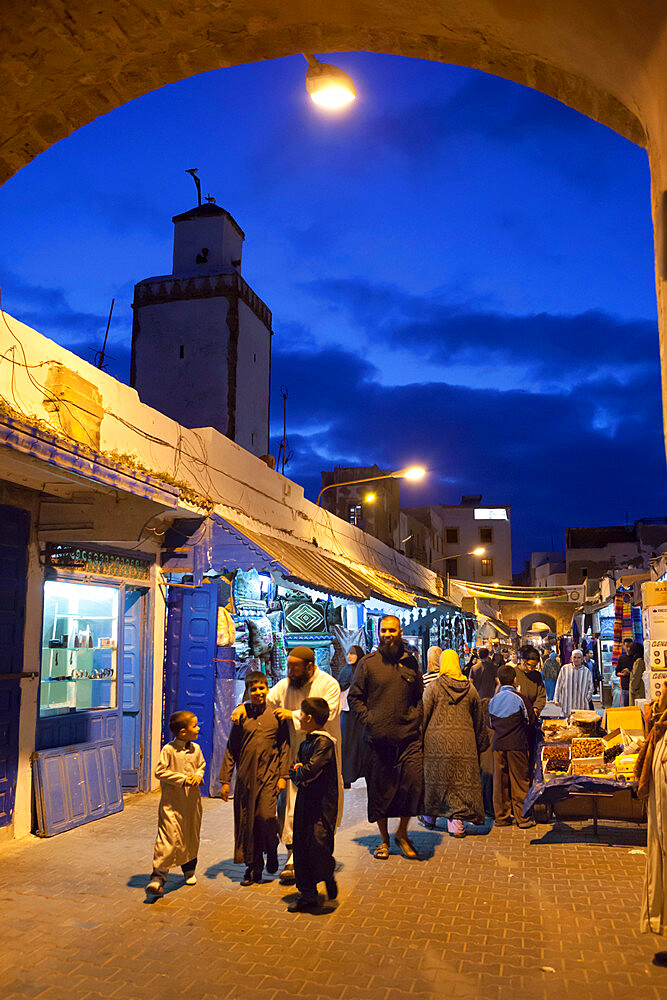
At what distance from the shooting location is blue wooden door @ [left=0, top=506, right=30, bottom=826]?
720 centimetres

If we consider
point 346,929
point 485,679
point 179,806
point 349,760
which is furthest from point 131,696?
point 485,679

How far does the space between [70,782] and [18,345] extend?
13.9 ft

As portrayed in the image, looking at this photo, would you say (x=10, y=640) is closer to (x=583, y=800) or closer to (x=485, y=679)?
(x=583, y=800)

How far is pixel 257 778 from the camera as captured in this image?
5.88 m

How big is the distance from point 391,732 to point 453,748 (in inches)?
39.7

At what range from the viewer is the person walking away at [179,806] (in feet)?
19.1

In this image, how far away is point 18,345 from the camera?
7.25 meters

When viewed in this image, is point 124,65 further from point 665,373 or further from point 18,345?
point 18,345

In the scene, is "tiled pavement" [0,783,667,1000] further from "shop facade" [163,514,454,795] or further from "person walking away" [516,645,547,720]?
"shop facade" [163,514,454,795]

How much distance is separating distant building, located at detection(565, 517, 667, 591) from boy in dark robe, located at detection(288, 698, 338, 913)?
51.7 metres

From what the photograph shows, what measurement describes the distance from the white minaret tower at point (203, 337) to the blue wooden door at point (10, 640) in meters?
16.3

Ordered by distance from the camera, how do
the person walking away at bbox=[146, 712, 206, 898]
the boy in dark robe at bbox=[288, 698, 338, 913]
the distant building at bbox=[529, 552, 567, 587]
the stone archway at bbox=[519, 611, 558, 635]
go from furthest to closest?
the distant building at bbox=[529, 552, 567, 587] < the stone archway at bbox=[519, 611, 558, 635] < the person walking away at bbox=[146, 712, 206, 898] < the boy in dark robe at bbox=[288, 698, 338, 913]

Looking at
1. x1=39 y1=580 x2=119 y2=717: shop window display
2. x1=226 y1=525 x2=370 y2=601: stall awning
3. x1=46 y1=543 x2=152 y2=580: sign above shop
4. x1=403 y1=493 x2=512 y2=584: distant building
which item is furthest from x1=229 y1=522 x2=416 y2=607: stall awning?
x1=403 y1=493 x2=512 y2=584: distant building

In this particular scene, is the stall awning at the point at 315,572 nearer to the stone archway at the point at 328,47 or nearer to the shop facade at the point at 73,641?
the shop facade at the point at 73,641
